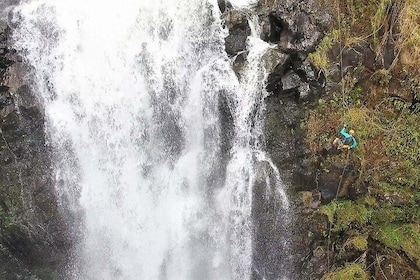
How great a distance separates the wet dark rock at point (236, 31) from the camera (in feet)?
27.0

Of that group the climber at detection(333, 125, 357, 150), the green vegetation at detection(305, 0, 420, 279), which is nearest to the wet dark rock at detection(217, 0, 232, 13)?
the green vegetation at detection(305, 0, 420, 279)

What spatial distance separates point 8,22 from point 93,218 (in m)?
4.33

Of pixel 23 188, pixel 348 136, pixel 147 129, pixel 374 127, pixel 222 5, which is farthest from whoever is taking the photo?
pixel 23 188

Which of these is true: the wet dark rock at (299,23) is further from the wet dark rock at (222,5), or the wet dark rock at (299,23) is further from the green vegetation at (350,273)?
the green vegetation at (350,273)

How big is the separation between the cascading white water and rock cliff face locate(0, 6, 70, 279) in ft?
0.94

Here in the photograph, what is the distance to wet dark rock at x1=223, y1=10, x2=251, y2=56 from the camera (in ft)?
27.0

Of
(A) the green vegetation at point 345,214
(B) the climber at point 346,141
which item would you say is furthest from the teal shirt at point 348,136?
(A) the green vegetation at point 345,214

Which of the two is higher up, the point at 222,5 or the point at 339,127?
the point at 222,5

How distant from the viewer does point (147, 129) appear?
→ 8648 mm

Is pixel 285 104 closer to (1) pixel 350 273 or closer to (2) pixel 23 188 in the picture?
(1) pixel 350 273

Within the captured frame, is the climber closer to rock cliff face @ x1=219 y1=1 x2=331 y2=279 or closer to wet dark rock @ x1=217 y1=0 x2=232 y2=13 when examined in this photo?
rock cliff face @ x1=219 y1=1 x2=331 y2=279

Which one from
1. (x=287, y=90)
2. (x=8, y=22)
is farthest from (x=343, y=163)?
(x=8, y=22)

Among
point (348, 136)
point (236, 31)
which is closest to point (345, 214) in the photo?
point (348, 136)

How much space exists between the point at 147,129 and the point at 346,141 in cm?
397
